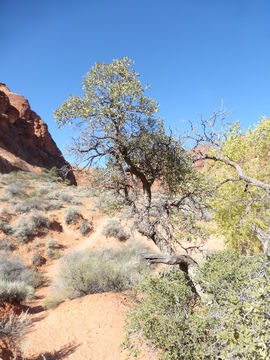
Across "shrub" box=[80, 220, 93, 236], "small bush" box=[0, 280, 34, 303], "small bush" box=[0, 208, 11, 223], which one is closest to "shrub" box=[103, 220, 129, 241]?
"shrub" box=[80, 220, 93, 236]

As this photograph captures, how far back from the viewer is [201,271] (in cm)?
634

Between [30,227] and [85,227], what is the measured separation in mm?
4452

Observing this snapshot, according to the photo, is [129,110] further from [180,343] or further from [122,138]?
[180,343]

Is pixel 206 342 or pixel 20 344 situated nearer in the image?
pixel 206 342

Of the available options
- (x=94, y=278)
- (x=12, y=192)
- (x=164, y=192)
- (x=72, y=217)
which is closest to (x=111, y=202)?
(x=164, y=192)

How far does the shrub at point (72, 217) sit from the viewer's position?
22.9 metres

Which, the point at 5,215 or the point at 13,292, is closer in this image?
the point at 13,292

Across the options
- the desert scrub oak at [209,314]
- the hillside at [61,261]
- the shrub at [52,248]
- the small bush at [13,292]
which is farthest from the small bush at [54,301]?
the shrub at [52,248]

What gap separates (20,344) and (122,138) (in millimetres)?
6600

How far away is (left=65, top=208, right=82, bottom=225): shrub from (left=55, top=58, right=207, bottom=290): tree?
14899 millimetres

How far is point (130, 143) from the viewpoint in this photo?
8281mm

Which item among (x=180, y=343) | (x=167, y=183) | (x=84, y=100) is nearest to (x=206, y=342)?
(x=180, y=343)

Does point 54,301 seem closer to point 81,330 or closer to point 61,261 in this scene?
point 81,330

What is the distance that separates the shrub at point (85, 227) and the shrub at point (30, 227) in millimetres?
2749
